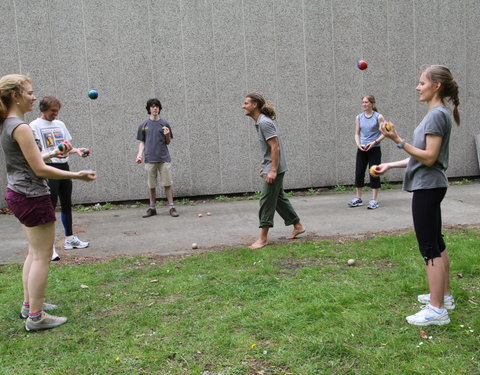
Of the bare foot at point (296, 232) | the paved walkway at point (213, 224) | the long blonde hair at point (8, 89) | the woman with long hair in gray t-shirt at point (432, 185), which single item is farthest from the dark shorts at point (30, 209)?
the bare foot at point (296, 232)

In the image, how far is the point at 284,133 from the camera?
9.91 meters

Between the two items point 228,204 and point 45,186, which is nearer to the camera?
point 45,186

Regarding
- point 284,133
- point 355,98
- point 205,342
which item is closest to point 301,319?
point 205,342

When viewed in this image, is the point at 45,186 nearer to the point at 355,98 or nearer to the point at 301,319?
the point at 301,319

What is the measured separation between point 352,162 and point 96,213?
5242mm

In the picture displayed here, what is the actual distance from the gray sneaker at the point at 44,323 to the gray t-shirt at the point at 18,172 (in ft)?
3.16

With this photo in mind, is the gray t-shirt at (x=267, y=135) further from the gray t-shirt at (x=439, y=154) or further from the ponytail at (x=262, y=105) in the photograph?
the gray t-shirt at (x=439, y=154)

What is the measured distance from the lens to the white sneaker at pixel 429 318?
3.52 meters

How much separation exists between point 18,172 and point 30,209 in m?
0.30

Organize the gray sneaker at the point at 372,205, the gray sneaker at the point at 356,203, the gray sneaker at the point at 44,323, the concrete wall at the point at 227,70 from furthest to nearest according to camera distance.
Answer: the concrete wall at the point at 227,70
the gray sneaker at the point at 356,203
the gray sneaker at the point at 372,205
the gray sneaker at the point at 44,323

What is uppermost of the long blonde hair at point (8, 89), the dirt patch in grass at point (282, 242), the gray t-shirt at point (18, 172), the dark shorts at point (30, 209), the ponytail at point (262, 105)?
the long blonde hair at point (8, 89)

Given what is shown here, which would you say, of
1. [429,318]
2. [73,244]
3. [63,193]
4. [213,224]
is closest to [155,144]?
[213,224]

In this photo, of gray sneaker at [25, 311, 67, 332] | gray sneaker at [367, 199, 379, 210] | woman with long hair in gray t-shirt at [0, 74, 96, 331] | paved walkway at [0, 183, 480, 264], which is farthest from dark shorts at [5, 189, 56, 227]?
gray sneaker at [367, 199, 379, 210]

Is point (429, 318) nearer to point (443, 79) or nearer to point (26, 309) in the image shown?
point (443, 79)
